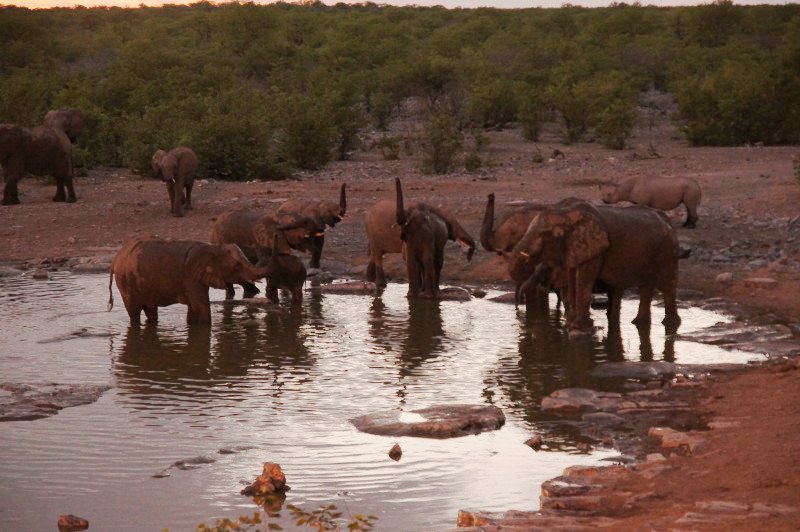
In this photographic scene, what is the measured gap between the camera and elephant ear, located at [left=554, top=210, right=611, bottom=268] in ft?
40.9

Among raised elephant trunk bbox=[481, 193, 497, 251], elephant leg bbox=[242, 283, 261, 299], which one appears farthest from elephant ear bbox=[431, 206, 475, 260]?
elephant leg bbox=[242, 283, 261, 299]

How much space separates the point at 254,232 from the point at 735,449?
8.35 m

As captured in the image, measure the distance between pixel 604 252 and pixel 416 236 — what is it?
8.63 feet

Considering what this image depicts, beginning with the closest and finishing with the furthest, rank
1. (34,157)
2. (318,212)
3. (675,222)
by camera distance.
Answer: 1. (318,212)
2. (675,222)
3. (34,157)

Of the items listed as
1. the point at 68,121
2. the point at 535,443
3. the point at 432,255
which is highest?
the point at 68,121

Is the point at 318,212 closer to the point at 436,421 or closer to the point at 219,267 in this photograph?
the point at 219,267

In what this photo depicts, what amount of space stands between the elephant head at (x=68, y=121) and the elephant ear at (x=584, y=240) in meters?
14.6

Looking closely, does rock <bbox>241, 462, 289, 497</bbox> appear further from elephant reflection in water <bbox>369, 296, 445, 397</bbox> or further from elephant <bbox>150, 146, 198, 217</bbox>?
elephant <bbox>150, 146, 198, 217</bbox>

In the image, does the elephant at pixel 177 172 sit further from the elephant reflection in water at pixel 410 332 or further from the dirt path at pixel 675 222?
the elephant reflection in water at pixel 410 332

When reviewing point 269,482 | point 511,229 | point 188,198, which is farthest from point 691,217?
point 269,482

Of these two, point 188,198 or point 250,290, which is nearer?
point 250,290

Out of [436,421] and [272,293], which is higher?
[272,293]

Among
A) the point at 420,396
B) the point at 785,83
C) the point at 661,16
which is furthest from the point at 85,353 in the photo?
the point at 661,16

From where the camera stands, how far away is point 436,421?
921 cm
